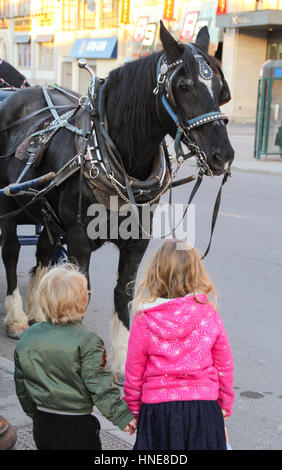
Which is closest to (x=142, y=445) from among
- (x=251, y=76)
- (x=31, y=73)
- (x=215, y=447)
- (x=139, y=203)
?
(x=215, y=447)

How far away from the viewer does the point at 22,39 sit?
52.3 metres

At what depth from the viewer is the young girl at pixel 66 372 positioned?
2883mm

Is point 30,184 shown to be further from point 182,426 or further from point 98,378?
point 182,426

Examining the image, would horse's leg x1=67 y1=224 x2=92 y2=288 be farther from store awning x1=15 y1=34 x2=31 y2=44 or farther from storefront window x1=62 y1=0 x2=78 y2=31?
store awning x1=15 y1=34 x2=31 y2=44

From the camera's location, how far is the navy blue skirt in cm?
284

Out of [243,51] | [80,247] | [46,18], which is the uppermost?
[46,18]

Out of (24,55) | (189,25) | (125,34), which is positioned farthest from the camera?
(24,55)

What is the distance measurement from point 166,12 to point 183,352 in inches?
1491

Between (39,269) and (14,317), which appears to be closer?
(14,317)

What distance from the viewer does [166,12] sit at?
1512 inches

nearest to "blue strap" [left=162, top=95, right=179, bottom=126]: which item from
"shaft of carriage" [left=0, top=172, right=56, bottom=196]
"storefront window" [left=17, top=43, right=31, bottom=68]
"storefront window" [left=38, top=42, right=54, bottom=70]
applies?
"shaft of carriage" [left=0, top=172, right=56, bottom=196]

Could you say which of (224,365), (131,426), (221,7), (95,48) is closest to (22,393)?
(131,426)

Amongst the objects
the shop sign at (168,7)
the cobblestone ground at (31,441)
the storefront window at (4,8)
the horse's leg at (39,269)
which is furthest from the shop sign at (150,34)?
the cobblestone ground at (31,441)

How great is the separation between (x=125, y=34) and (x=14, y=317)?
40.0m
